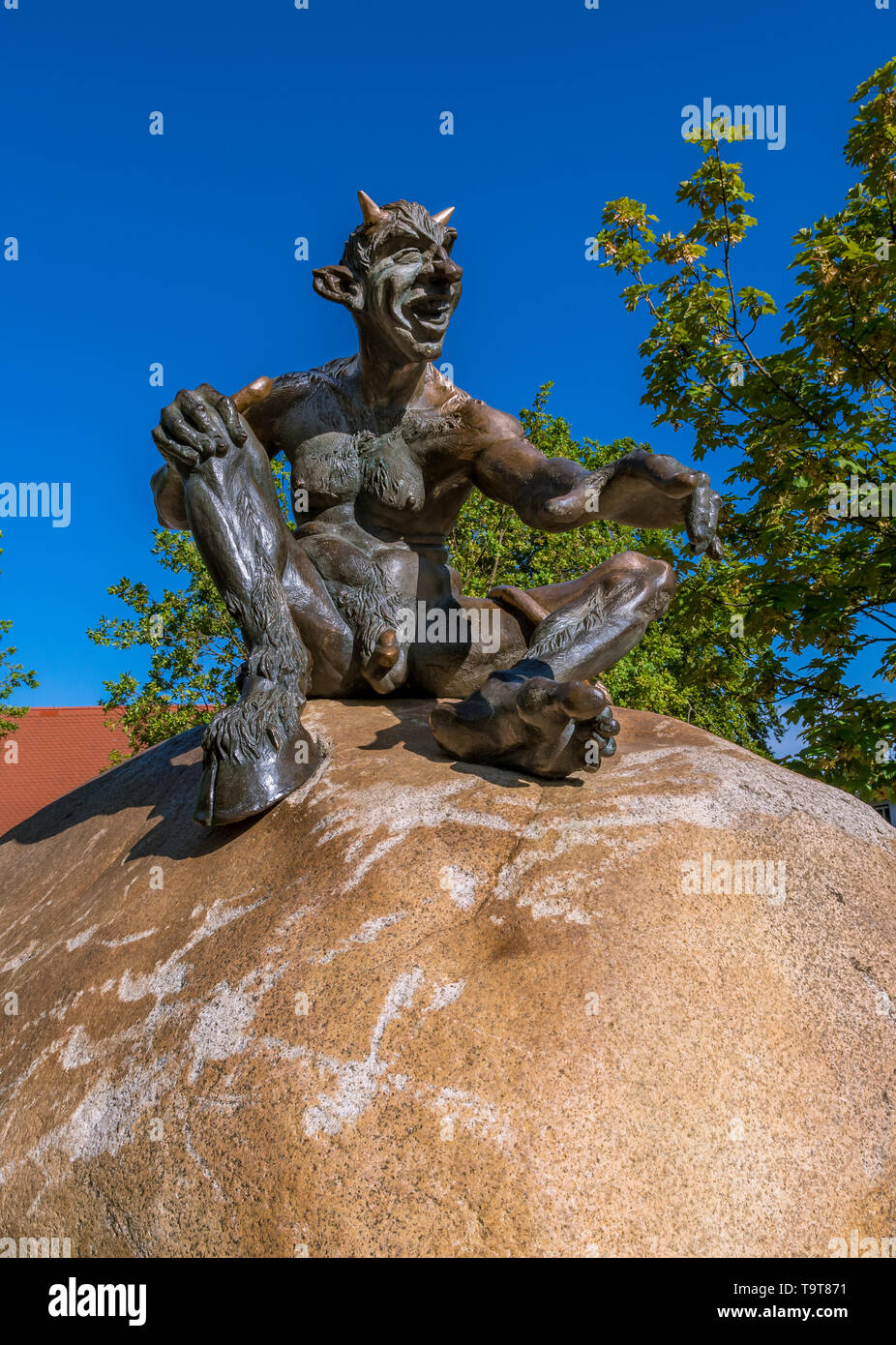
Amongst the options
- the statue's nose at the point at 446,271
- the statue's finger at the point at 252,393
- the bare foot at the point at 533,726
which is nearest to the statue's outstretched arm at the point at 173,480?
the statue's finger at the point at 252,393

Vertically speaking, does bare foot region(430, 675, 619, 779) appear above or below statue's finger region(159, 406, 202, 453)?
below

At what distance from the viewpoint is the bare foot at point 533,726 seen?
3.12 metres

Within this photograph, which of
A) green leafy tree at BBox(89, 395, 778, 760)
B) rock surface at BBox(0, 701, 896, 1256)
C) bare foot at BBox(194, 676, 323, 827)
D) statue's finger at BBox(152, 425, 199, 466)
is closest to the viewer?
rock surface at BBox(0, 701, 896, 1256)

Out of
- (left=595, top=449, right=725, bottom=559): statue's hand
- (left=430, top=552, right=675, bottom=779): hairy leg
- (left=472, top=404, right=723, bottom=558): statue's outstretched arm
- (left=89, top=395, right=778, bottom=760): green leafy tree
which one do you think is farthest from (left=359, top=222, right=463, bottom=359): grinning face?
(left=89, top=395, right=778, bottom=760): green leafy tree

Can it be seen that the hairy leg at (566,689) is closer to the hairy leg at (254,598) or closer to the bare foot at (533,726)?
the bare foot at (533,726)

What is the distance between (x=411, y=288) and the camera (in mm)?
4121

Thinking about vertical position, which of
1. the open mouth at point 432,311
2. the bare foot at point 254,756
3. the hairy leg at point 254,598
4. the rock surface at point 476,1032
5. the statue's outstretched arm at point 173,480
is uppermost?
the open mouth at point 432,311

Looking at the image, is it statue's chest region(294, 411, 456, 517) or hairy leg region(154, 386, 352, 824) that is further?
statue's chest region(294, 411, 456, 517)

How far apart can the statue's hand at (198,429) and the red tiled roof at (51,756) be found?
1879 centimetres

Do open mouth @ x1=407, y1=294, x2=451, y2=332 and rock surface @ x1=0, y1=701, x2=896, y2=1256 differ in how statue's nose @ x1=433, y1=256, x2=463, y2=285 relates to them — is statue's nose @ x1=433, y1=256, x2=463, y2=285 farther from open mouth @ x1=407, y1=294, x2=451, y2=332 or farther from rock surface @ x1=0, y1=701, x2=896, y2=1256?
rock surface @ x1=0, y1=701, x2=896, y2=1256

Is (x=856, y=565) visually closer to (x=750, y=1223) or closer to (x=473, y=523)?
(x=750, y=1223)

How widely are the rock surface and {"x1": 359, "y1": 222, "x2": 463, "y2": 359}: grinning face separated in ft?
5.72

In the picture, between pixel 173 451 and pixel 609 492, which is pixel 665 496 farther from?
pixel 173 451

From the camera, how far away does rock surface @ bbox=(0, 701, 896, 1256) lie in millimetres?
2217
